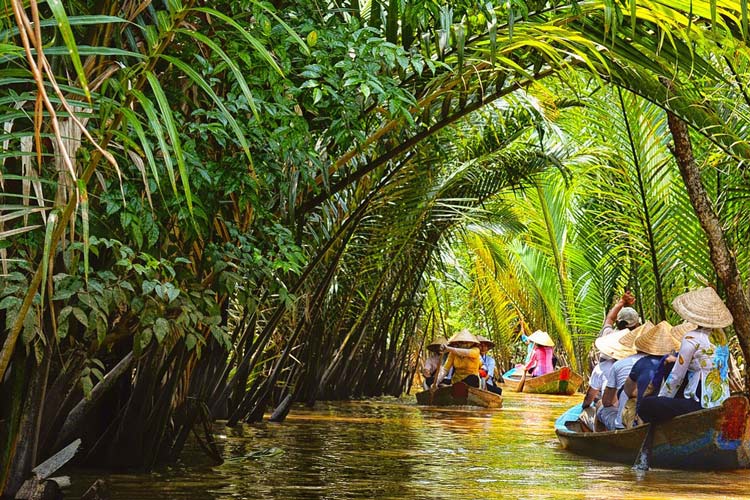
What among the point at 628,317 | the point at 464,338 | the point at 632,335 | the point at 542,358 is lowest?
the point at 632,335

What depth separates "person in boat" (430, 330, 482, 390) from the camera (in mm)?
17516

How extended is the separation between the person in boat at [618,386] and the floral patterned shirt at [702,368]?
2.37ft

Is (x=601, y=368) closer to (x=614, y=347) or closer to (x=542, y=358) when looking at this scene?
(x=614, y=347)

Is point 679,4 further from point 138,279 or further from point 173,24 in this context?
point 138,279

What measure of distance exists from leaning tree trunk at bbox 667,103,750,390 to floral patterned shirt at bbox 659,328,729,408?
237 millimetres

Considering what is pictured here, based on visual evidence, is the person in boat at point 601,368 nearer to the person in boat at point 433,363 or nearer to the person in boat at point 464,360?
the person in boat at point 464,360

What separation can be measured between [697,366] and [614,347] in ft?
5.10

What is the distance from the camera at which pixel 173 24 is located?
10.8 feet

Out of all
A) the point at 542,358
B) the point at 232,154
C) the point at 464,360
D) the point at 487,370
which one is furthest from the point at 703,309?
the point at 542,358

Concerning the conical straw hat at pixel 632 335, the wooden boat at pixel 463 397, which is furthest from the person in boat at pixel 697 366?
the wooden boat at pixel 463 397

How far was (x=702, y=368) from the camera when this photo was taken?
26.2 feet

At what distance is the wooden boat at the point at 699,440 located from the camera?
25.5ft

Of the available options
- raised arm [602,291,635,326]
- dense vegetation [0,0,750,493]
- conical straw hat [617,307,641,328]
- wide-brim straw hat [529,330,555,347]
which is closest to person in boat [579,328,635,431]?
conical straw hat [617,307,641,328]

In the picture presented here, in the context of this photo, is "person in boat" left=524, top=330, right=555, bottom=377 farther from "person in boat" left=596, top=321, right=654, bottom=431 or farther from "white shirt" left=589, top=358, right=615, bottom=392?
"person in boat" left=596, top=321, right=654, bottom=431
